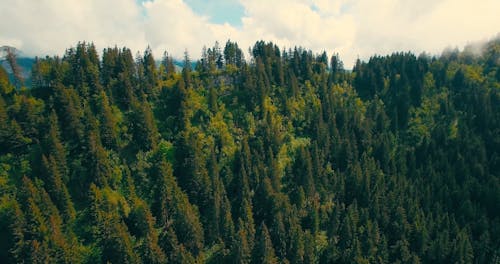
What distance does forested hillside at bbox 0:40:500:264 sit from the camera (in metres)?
90.6

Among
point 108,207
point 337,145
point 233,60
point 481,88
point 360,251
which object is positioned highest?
point 233,60

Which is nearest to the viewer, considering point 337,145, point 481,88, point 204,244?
→ point 204,244

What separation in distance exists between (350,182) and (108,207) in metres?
74.3

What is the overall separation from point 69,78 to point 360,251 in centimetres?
11109

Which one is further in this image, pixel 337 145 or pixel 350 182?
pixel 337 145

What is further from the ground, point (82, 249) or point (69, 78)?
point (69, 78)

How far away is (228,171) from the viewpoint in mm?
113000

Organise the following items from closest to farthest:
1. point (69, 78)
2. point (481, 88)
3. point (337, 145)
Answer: point (69, 78) → point (337, 145) → point (481, 88)

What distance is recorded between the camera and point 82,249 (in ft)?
285

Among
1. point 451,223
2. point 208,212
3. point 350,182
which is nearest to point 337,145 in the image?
point 350,182

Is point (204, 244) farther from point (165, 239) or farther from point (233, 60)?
point (233, 60)

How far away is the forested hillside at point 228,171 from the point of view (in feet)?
297

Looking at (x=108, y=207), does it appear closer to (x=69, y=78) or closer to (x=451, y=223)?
(x=69, y=78)

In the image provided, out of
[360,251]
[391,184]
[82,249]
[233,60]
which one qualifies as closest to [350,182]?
[391,184]
